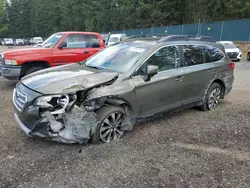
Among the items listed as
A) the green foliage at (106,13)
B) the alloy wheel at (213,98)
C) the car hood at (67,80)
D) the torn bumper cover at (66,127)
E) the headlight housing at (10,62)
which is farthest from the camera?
the green foliage at (106,13)

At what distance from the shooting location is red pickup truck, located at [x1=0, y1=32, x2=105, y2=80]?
Answer: 22.5 feet

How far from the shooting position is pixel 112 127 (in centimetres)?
387

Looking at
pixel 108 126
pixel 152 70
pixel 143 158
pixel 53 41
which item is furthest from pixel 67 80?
pixel 53 41

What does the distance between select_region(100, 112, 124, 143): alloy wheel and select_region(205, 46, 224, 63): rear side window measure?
268 centimetres

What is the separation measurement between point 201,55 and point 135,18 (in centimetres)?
3790

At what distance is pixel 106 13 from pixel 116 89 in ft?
156

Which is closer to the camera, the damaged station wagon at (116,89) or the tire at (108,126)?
the damaged station wagon at (116,89)

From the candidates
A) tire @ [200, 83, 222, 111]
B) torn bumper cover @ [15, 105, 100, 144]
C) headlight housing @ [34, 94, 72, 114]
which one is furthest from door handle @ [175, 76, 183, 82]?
headlight housing @ [34, 94, 72, 114]

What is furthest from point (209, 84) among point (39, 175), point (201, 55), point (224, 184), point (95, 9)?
point (95, 9)

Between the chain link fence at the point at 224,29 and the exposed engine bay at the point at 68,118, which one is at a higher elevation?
the chain link fence at the point at 224,29

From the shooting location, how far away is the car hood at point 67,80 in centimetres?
348

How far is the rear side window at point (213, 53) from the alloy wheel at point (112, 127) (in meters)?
2.68

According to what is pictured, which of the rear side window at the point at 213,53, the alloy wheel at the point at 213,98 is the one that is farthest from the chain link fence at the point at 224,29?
the alloy wheel at the point at 213,98

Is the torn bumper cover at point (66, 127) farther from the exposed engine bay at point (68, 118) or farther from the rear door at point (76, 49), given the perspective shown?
the rear door at point (76, 49)
